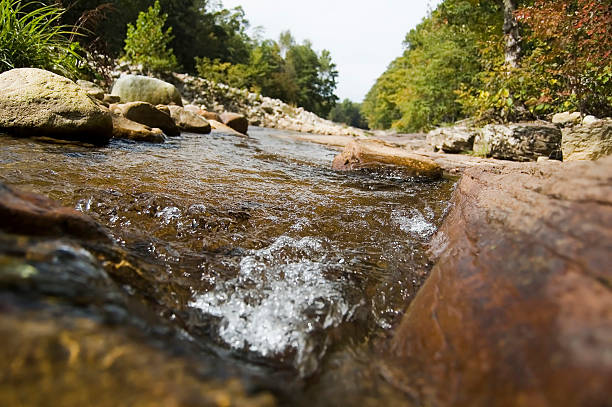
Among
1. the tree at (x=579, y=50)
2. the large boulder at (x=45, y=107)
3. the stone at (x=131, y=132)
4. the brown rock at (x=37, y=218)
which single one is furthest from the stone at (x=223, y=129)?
the brown rock at (x=37, y=218)

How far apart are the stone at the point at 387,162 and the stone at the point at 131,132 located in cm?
294

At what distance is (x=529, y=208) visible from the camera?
101 cm

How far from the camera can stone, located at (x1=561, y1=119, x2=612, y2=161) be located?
4473 millimetres

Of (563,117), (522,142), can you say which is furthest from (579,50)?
(522,142)

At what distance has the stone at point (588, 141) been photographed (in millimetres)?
4473

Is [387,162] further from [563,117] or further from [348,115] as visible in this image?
[348,115]

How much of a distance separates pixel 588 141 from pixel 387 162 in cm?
335

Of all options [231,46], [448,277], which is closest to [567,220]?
[448,277]

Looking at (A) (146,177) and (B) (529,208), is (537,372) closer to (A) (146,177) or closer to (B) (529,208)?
(B) (529,208)

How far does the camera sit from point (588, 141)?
4.59 meters

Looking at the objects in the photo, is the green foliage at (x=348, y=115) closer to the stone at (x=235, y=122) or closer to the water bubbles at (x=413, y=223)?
the stone at (x=235, y=122)

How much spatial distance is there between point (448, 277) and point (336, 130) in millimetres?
16084

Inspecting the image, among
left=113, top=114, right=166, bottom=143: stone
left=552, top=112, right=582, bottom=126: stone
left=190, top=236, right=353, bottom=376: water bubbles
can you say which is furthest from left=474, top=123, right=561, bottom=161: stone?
left=113, top=114, right=166, bottom=143: stone

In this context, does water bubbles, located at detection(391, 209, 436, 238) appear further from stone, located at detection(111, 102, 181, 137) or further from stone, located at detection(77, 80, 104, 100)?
stone, located at detection(77, 80, 104, 100)
